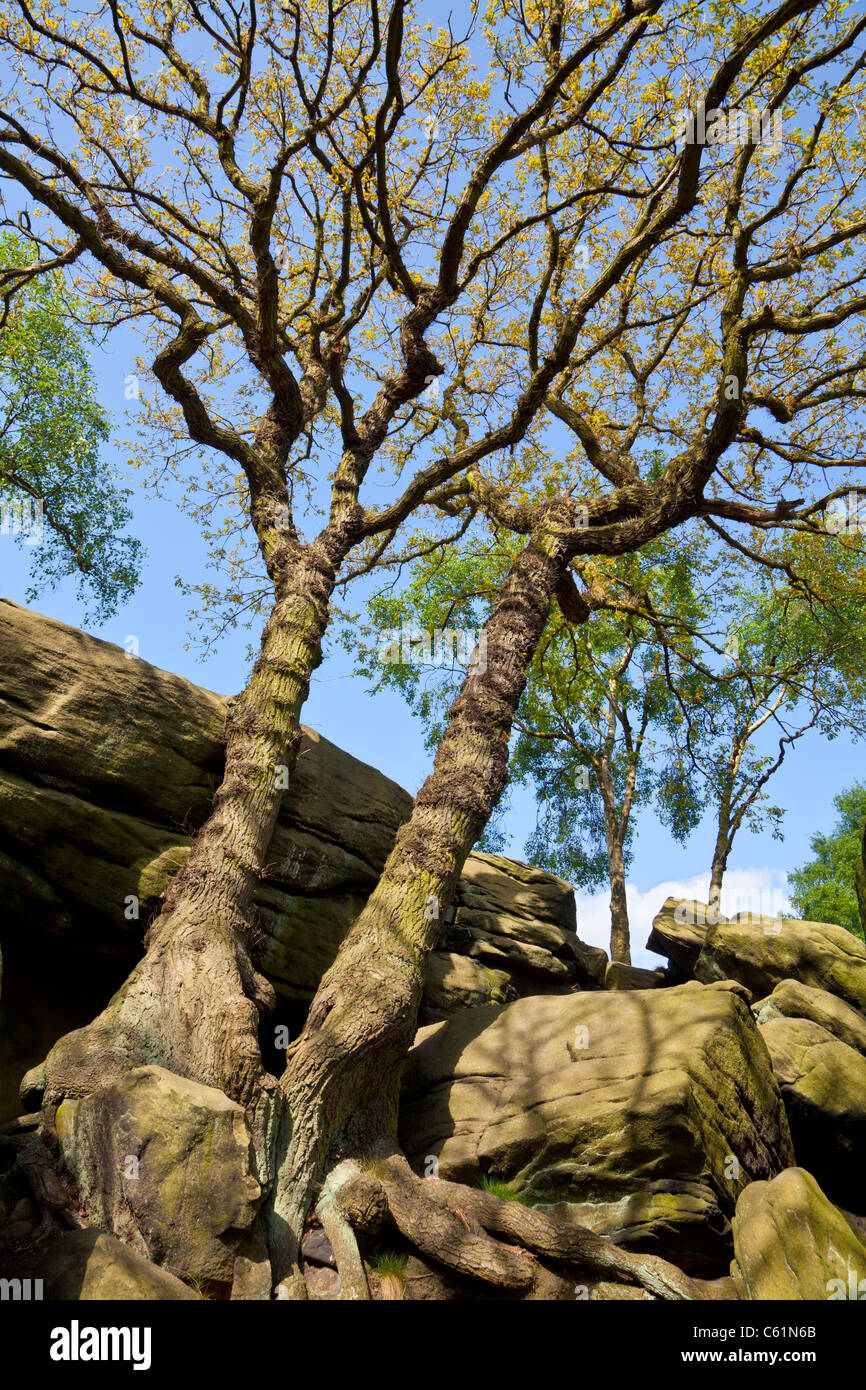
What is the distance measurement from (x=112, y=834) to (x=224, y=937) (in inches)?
98.0

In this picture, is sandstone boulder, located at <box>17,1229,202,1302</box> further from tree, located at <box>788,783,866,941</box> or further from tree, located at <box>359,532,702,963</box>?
tree, located at <box>788,783,866,941</box>

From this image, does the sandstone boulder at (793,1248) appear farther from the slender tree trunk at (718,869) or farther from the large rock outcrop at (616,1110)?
the slender tree trunk at (718,869)

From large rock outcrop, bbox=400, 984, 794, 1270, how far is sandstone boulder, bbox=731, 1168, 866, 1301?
343mm

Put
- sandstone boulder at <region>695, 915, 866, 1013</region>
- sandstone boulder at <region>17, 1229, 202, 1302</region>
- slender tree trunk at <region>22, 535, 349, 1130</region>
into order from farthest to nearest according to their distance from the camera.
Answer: sandstone boulder at <region>695, 915, 866, 1013</region>
slender tree trunk at <region>22, 535, 349, 1130</region>
sandstone boulder at <region>17, 1229, 202, 1302</region>

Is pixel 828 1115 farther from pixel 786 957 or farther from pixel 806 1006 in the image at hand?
pixel 786 957

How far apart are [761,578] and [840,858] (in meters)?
19.8

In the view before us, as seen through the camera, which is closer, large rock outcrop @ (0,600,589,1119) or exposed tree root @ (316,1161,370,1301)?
exposed tree root @ (316,1161,370,1301)

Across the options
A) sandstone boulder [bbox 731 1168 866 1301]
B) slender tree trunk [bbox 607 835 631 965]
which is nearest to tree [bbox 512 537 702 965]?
slender tree trunk [bbox 607 835 631 965]

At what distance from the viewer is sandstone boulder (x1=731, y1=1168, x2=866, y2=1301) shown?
6.09m

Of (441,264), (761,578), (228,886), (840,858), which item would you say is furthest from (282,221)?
(840,858)

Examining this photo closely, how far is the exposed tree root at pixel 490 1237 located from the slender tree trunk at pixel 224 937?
4.10 feet

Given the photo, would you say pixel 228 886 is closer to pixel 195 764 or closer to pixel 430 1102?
pixel 195 764
